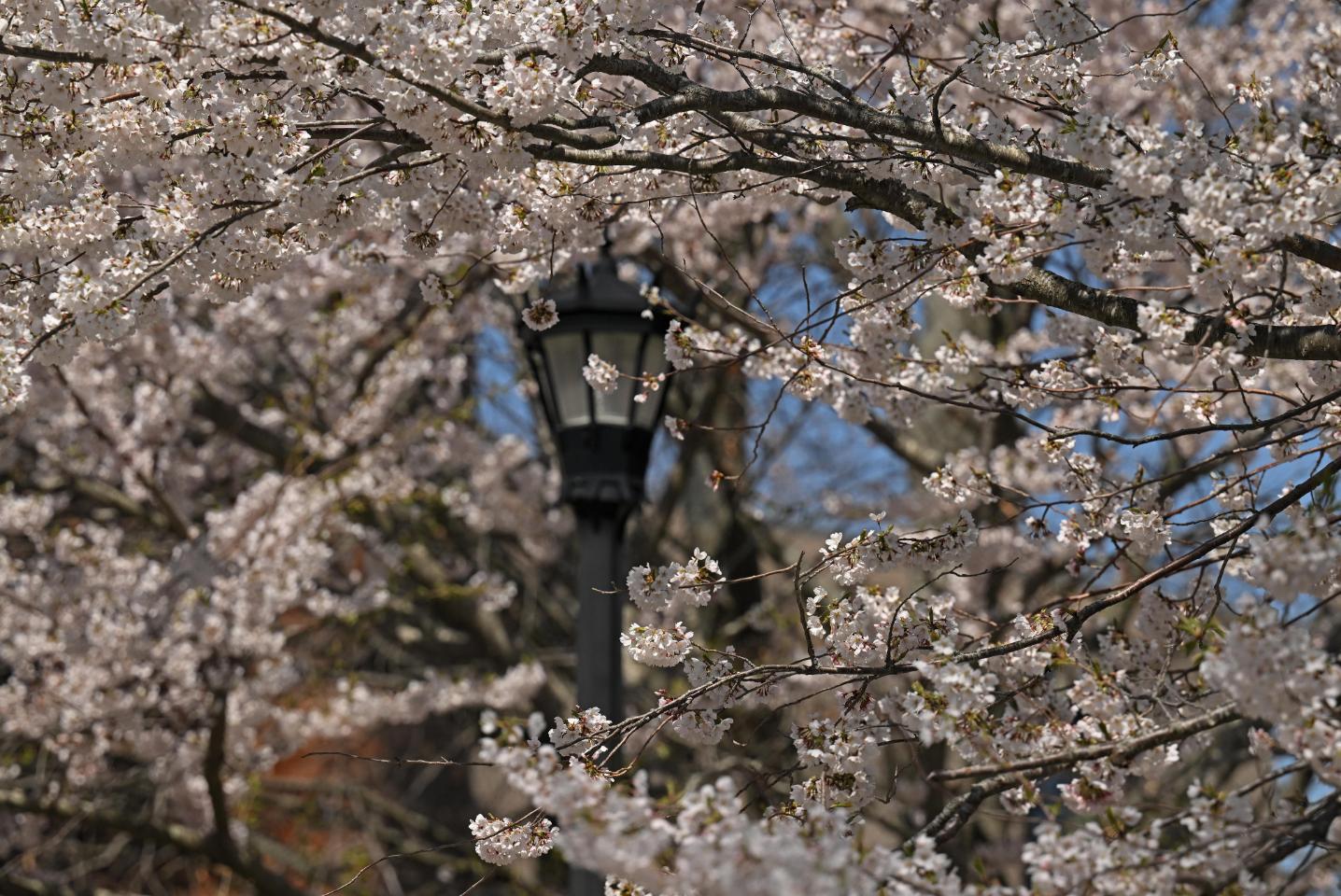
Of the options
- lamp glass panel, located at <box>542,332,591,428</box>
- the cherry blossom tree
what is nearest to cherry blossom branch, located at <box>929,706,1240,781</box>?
the cherry blossom tree

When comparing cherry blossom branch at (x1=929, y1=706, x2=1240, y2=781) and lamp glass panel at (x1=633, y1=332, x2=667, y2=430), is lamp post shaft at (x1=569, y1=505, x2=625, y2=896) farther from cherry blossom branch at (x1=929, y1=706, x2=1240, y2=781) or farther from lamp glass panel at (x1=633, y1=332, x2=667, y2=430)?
cherry blossom branch at (x1=929, y1=706, x2=1240, y2=781)

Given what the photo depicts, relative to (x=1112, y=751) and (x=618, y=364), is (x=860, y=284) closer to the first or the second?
(x=1112, y=751)

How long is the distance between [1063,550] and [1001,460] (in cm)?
119

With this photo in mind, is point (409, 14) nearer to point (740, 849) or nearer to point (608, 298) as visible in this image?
point (740, 849)

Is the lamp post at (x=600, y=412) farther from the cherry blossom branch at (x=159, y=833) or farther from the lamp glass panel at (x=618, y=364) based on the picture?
the cherry blossom branch at (x=159, y=833)

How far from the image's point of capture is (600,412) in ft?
14.9

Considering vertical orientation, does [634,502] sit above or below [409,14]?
above

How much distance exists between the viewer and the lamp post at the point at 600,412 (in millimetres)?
4477

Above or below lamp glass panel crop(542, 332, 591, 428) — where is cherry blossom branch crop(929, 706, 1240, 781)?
below

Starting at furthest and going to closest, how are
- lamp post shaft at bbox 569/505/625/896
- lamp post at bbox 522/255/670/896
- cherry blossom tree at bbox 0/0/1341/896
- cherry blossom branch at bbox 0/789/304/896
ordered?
1. cherry blossom branch at bbox 0/789/304/896
2. lamp post at bbox 522/255/670/896
3. lamp post shaft at bbox 569/505/625/896
4. cherry blossom tree at bbox 0/0/1341/896

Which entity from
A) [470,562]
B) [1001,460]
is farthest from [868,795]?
[470,562]

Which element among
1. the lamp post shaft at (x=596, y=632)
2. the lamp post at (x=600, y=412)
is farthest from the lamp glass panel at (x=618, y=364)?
the lamp post shaft at (x=596, y=632)

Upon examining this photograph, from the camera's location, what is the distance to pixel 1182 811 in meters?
2.26

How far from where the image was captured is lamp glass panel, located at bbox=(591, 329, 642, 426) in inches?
177
